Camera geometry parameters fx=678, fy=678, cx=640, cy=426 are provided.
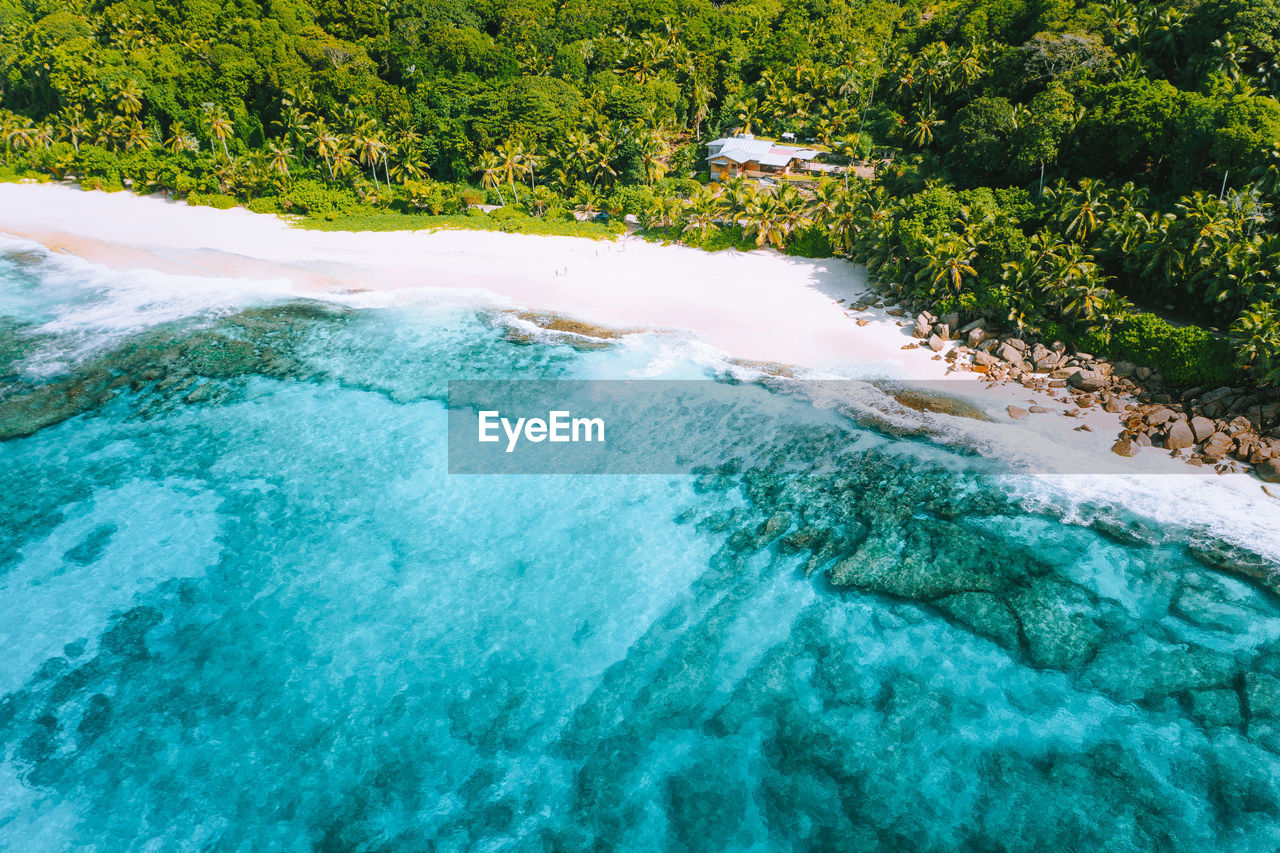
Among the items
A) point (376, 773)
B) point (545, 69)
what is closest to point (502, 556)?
point (376, 773)

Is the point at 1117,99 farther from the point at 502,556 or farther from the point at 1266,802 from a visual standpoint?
the point at 502,556

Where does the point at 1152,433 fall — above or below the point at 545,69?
below

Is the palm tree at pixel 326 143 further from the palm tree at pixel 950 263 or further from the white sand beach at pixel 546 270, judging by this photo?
the palm tree at pixel 950 263

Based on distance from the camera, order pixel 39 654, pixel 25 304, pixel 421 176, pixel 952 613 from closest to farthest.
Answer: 1. pixel 39 654
2. pixel 952 613
3. pixel 25 304
4. pixel 421 176

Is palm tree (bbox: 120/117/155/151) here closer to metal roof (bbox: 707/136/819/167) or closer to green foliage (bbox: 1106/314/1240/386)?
metal roof (bbox: 707/136/819/167)

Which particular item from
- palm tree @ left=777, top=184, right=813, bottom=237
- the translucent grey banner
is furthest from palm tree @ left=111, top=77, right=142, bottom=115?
→ palm tree @ left=777, top=184, right=813, bottom=237

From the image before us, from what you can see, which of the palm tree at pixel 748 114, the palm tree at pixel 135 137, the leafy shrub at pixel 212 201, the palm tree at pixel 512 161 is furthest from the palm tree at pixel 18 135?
the palm tree at pixel 748 114
